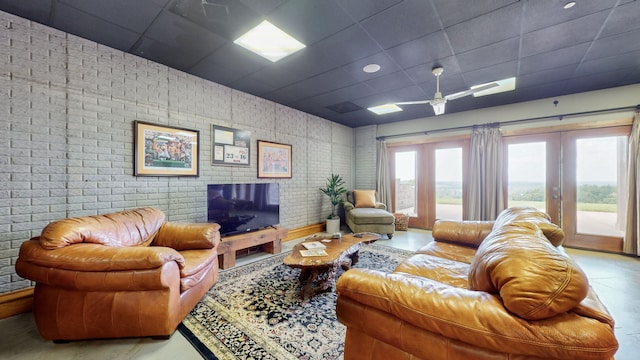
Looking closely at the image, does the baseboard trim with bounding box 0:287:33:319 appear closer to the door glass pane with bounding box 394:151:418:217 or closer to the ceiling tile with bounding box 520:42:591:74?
the ceiling tile with bounding box 520:42:591:74

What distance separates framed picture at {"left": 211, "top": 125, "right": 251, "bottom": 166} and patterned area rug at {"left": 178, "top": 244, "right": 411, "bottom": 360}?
175 centimetres

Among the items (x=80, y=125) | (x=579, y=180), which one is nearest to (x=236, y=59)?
(x=80, y=125)

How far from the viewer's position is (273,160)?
14.5 ft

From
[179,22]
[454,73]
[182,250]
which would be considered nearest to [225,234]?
[182,250]

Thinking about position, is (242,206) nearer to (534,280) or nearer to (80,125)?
(80,125)

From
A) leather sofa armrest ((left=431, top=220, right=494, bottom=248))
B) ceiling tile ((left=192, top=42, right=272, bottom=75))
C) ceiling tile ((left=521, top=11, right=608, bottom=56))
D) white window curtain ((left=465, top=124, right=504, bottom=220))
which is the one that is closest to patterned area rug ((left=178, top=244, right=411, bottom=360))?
leather sofa armrest ((left=431, top=220, right=494, bottom=248))

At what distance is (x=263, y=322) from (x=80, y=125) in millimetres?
2716

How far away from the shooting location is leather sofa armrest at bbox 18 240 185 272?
5.12ft

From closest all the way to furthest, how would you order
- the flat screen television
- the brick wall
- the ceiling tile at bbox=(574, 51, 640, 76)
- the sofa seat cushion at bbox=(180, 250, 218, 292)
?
the sofa seat cushion at bbox=(180, 250, 218, 292) < the brick wall < the ceiling tile at bbox=(574, 51, 640, 76) < the flat screen television

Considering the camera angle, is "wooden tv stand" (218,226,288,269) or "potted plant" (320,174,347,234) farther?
"potted plant" (320,174,347,234)

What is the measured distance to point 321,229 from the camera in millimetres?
5367

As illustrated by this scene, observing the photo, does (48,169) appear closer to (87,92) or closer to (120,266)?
(87,92)

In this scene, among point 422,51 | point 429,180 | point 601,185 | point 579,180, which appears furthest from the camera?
point 429,180

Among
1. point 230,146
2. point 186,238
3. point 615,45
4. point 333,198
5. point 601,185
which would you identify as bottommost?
point 186,238
